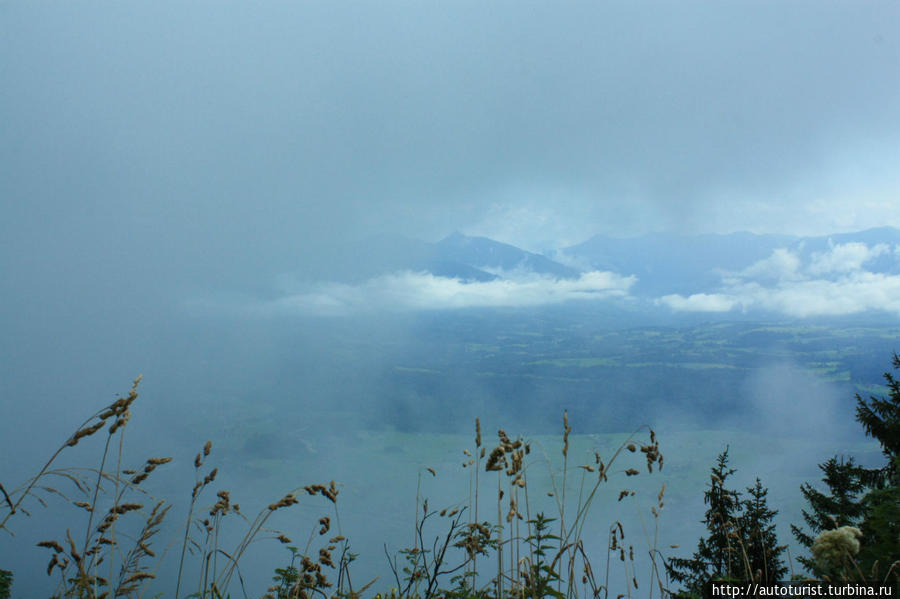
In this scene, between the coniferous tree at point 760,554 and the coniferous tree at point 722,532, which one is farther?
the coniferous tree at point 722,532

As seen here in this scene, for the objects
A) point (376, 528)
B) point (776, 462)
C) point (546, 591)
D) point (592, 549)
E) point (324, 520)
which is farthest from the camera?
point (776, 462)

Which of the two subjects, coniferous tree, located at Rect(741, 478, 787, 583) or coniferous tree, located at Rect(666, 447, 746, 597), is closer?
coniferous tree, located at Rect(741, 478, 787, 583)

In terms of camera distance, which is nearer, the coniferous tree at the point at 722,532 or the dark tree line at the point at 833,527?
the dark tree line at the point at 833,527

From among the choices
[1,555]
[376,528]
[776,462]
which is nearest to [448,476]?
[376,528]

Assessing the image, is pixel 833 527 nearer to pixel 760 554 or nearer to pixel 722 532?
pixel 760 554

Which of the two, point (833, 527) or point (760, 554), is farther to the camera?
point (760, 554)

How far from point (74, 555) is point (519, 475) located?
6.04ft

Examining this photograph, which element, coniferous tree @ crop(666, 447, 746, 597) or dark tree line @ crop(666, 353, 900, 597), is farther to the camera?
coniferous tree @ crop(666, 447, 746, 597)

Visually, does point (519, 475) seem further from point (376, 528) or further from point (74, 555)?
point (376, 528)

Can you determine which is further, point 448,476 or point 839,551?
point 448,476

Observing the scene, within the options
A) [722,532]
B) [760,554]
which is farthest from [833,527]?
[722,532]

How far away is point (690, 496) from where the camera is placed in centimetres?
15800

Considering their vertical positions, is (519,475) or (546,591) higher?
(519,475)

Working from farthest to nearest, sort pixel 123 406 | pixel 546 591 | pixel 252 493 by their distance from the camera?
1. pixel 252 493
2. pixel 546 591
3. pixel 123 406
